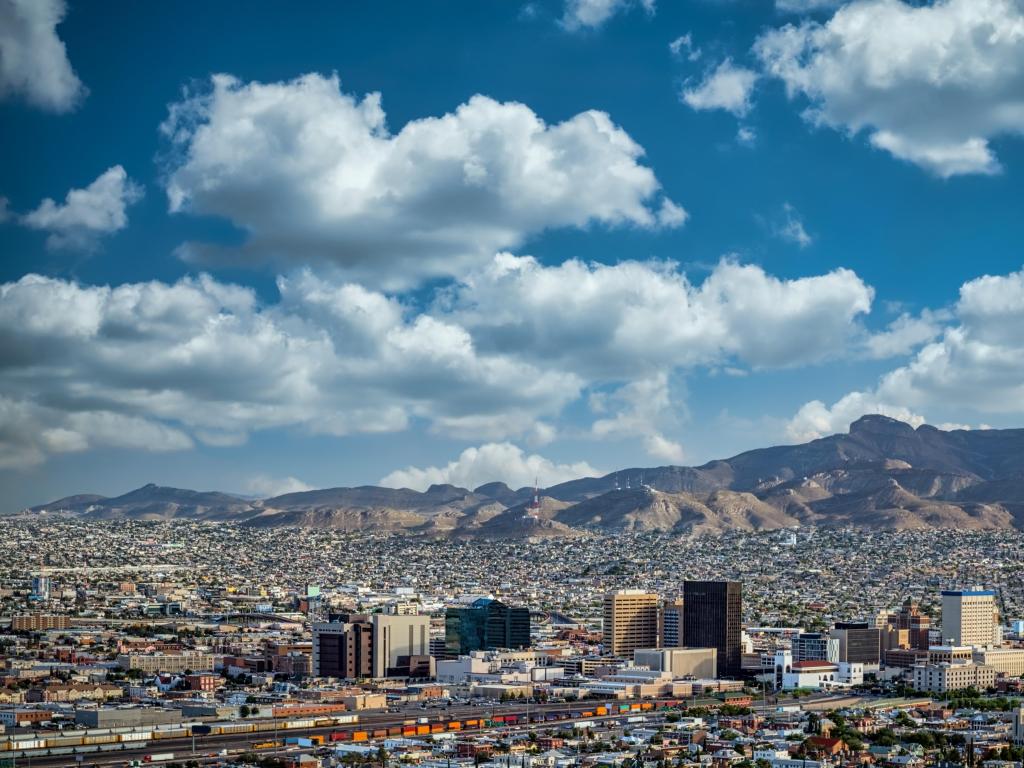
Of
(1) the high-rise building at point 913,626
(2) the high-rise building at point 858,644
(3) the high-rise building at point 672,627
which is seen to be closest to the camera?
(2) the high-rise building at point 858,644

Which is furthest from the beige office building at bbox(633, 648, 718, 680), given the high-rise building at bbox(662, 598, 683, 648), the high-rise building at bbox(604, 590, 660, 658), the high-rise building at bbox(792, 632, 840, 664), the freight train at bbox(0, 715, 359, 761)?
the freight train at bbox(0, 715, 359, 761)

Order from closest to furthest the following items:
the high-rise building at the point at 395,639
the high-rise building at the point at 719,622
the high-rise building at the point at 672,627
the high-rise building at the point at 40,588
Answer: the high-rise building at the point at 395,639, the high-rise building at the point at 719,622, the high-rise building at the point at 672,627, the high-rise building at the point at 40,588

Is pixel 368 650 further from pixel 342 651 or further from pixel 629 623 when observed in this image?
pixel 629 623

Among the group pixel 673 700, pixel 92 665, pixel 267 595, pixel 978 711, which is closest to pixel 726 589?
pixel 673 700

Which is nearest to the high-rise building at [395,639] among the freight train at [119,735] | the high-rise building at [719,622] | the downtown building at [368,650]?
the downtown building at [368,650]

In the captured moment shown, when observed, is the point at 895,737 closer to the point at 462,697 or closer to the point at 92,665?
the point at 462,697

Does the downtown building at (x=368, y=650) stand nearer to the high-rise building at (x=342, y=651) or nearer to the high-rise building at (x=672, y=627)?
the high-rise building at (x=342, y=651)

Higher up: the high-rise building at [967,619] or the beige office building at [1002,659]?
the high-rise building at [967,619]
